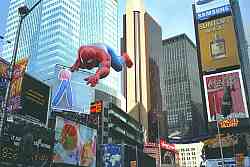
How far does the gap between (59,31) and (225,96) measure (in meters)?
78.3

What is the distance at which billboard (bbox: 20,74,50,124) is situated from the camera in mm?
47816

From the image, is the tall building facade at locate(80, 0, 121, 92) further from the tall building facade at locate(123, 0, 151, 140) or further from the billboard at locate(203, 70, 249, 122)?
the billboard at locate(203, 70, 249, 122)

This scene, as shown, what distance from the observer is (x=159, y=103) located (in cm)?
19550

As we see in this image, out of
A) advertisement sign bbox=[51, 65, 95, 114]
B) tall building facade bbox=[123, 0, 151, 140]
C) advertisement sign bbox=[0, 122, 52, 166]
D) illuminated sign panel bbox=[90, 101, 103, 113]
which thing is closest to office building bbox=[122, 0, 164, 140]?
tall building facade bbox=[123, 0, 151, 140]

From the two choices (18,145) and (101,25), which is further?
(101,25)

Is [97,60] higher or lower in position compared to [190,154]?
higher

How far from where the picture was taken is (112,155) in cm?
8031

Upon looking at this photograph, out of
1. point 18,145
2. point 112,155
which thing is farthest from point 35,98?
point 112,155

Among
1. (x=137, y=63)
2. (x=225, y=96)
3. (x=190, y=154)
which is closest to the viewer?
(x=225, y=96)

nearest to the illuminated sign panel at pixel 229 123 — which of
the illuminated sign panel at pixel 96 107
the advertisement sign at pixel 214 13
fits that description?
the advertisement sign at pixel 214 13

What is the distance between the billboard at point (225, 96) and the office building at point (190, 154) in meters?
101

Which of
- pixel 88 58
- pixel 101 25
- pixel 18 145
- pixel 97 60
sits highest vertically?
pixel 101 25

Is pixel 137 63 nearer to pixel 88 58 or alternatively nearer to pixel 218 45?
pixel 218 45

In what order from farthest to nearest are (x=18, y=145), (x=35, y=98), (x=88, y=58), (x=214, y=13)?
(x=214, y=13) < (x=88, y=58) < (x=35, y=98) < (x=18, y=145)
